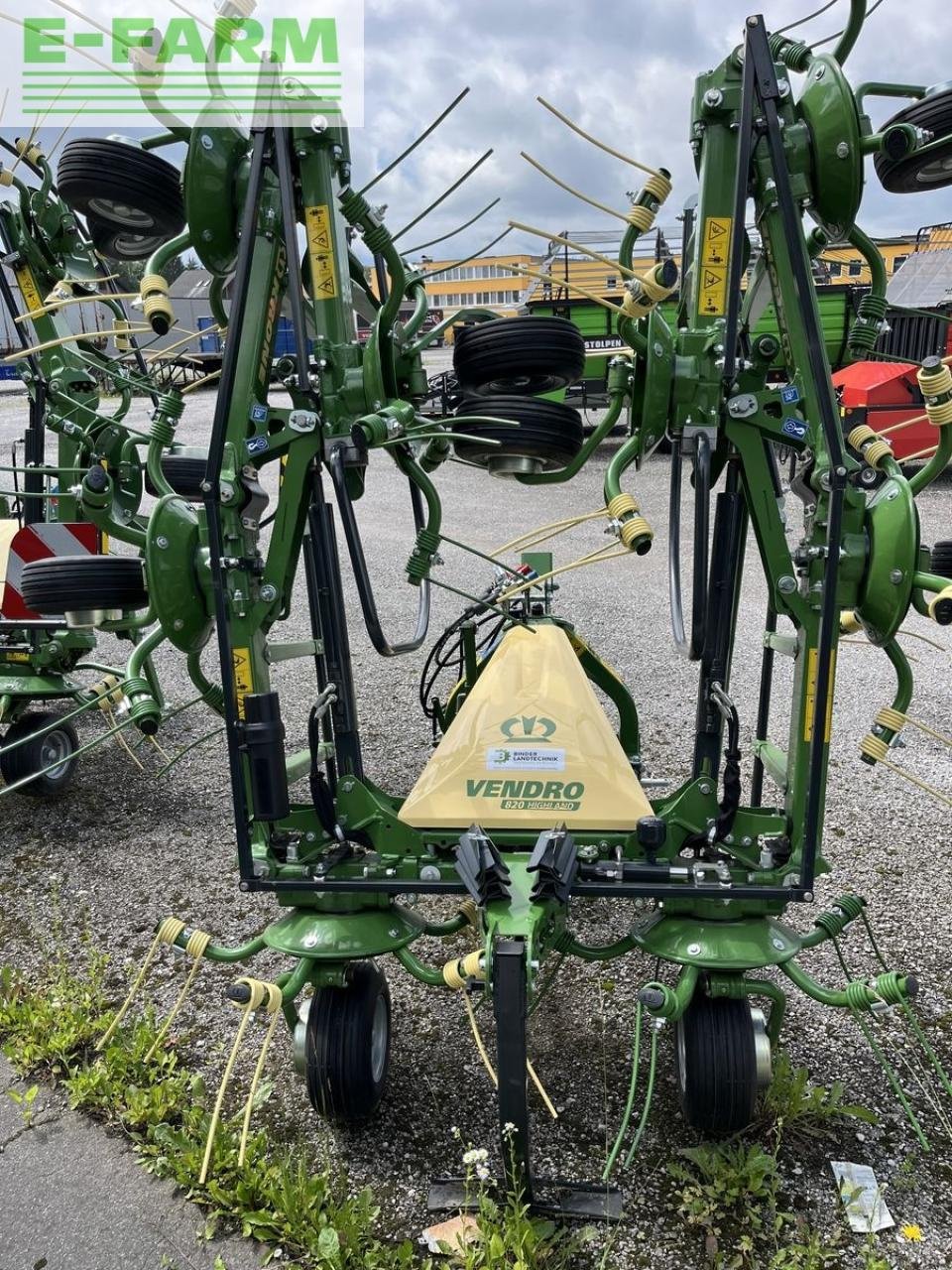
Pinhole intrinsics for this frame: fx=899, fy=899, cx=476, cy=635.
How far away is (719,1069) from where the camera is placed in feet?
7.57

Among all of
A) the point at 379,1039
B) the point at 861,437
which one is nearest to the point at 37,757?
the point at 379,1039

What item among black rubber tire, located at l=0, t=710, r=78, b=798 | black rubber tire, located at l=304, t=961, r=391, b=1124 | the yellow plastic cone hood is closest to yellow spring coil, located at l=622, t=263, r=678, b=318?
the yellow plastic cone hood

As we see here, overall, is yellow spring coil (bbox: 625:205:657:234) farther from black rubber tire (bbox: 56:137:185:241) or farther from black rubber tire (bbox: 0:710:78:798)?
black rubber tire (bbox: 0:710:78:798)

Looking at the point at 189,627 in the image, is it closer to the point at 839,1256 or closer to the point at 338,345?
the point at 338,345

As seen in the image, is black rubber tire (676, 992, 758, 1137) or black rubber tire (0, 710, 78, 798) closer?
black rubber tire (676, 992, 758, 1137)

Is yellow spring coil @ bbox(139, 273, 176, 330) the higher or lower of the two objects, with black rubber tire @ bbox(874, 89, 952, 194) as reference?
lower

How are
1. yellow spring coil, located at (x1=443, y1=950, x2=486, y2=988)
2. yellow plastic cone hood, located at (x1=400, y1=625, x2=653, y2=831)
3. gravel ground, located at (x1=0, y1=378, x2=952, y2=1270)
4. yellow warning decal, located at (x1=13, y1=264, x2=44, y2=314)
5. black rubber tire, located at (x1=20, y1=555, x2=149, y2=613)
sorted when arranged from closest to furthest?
yellow spring coil, located at (x1=443, y1=950, x2=486, y2=988)
gravel ground, located at (x1=0, y1=378, x2=952, y2=1270)
yellow plastic cone hood, located at (x1=400, y1=625, x2=653, y2=831)
black rubber tire, located at (x1=20, y1=555, x2=149, y2=613)
yellow warning decal, located at (x1=13, y1=264, x2=44, y2=314)

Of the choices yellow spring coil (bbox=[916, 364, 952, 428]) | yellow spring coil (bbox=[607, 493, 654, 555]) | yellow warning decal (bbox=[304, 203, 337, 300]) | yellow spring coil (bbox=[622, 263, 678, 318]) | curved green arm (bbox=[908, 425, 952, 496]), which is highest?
yellow warning decal (bbox=[304, 203, 337, 300])

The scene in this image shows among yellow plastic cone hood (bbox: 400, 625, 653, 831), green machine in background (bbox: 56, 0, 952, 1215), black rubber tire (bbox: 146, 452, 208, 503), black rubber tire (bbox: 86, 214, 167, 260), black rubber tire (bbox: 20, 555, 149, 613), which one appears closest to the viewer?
green machine in background (bbox: 56, 0, 952, 1215)

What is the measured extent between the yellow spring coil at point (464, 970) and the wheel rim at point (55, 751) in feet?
10.3

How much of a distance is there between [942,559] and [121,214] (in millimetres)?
2532

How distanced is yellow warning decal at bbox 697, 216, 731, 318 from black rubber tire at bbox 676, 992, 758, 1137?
1.88 m

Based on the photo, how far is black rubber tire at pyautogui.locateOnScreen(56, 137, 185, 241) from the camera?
249 centimetres

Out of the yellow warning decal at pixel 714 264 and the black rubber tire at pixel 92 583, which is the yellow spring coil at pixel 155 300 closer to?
the black rubber tire at pixel 92 583
